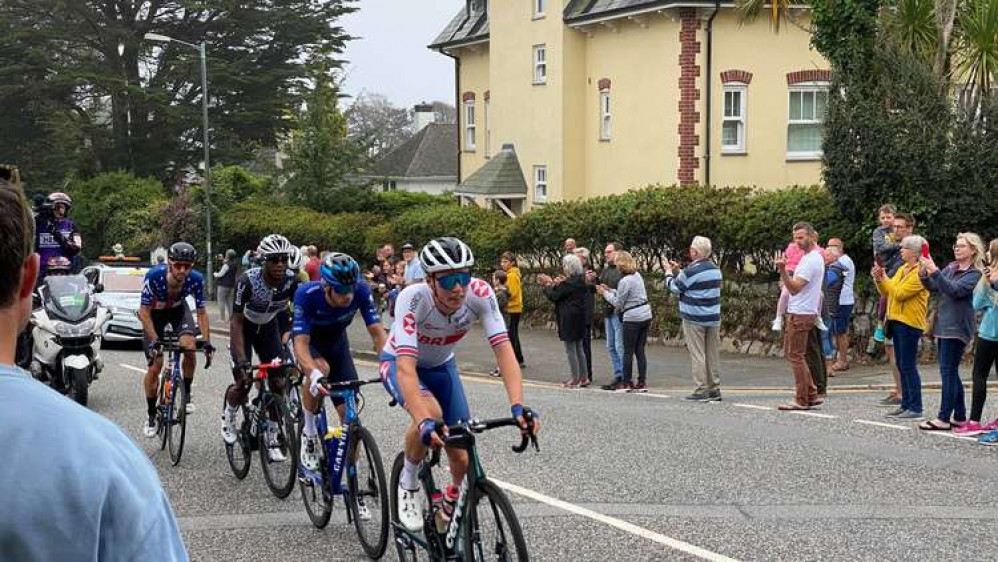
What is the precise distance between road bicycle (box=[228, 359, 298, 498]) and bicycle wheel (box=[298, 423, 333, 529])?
1.43 feet

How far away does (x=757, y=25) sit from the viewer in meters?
29.3

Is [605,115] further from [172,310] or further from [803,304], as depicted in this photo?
[172,310]

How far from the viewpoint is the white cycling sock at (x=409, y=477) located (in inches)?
256

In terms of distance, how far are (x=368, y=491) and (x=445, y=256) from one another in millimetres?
1988

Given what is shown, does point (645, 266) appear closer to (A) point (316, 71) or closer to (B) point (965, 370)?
(B) point (965, 370)

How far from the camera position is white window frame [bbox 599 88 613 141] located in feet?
108

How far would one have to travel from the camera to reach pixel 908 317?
11609 millimetres

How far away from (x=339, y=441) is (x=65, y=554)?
18.5 ft

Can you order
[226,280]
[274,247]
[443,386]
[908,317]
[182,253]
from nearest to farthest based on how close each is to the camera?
[443,386], [274,247], [182,253], [908,317], [226,280]

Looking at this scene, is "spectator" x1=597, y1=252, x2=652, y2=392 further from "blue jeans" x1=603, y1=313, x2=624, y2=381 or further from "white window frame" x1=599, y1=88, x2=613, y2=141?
"white window frame" x1=599, y1=88, x2=613, y2=141

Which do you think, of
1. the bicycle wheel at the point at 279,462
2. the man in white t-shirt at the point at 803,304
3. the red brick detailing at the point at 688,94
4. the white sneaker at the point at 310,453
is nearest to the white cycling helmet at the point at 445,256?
the white sneaker at the point at 310,453

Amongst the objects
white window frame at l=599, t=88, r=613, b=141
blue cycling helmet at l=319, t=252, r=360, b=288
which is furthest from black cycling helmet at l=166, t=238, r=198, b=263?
white window frame at l=599, t=88, r=613, b=141

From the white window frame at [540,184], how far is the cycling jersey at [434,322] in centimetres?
2869

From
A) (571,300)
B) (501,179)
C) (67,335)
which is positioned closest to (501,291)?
(571,300)
